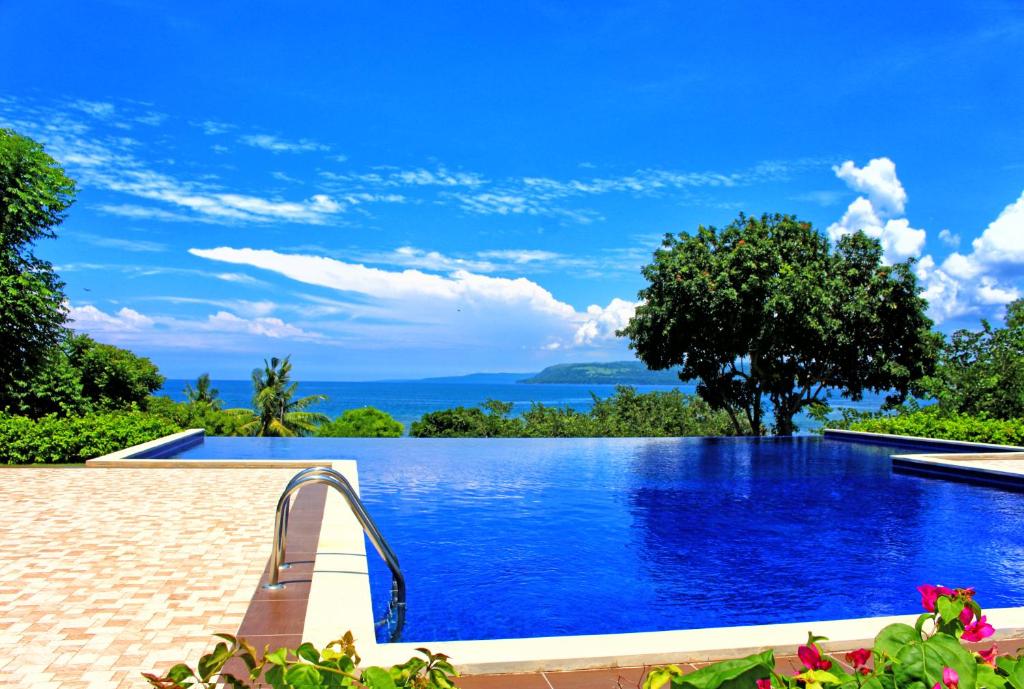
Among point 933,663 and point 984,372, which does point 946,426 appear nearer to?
point 984,372

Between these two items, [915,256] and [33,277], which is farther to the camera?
[915,256]

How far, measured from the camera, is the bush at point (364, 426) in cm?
3647

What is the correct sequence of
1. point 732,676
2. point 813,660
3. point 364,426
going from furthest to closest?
point 364,426 → point 813,660 → point 732,676

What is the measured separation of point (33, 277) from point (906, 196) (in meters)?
27.9

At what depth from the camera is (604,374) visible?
380 feet

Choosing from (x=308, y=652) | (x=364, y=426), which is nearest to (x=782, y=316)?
(x=308, y=652)

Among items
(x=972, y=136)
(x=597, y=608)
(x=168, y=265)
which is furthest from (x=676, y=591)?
(x=168, y=265)

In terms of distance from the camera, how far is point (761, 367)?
63.9 feet

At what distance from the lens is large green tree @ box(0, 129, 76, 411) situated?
14.0 meters

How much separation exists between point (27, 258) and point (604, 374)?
104206mm

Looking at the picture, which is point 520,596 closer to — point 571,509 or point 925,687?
point 571,509

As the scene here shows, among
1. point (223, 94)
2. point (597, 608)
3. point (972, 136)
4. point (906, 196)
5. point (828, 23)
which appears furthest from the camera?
point (906, 196)

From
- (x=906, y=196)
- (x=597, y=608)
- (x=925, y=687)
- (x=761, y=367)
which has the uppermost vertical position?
(x=906, y=196)

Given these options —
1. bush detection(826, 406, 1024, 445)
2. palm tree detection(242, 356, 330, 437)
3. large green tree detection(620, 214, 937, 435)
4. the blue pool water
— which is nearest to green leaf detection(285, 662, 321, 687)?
the blue pool water
